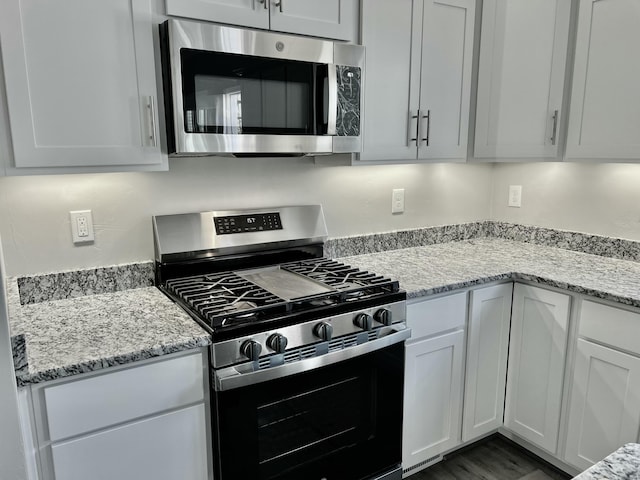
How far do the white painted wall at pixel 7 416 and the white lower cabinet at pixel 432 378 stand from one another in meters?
1.31

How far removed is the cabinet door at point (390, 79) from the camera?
1950 millimetres

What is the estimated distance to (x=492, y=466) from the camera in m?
2.19

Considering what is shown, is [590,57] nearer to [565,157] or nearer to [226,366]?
[565,157]

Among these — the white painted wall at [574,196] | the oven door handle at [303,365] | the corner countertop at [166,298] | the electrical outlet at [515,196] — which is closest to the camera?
the corner countertop at [166,298]

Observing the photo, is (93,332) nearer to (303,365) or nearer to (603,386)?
(303,365)

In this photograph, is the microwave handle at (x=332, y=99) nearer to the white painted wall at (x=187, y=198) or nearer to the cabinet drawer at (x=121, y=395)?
the white painted wall at (x=187, y=198)

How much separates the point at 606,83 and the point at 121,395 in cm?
213

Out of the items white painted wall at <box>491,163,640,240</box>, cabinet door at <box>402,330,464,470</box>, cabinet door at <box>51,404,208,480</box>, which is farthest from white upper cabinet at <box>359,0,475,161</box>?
cabinet door at <box>51,404,208,480</box>

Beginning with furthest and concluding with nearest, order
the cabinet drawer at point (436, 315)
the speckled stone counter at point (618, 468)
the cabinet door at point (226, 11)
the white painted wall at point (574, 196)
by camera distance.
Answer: the white painted wall at point (574, 196) < the cabinet drawer at point (436, 315) < the cabinet door at point (226, 11) < the speckled stone counter at point (618, 468)

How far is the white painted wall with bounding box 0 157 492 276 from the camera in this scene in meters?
1.66

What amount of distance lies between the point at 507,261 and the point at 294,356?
1.26 metres

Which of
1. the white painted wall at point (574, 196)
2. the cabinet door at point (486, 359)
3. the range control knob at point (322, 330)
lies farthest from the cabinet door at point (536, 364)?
the range control knob at point (322, 330)

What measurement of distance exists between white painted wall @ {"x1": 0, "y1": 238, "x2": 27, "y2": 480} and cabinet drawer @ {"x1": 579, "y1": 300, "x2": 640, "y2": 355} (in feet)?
6.19

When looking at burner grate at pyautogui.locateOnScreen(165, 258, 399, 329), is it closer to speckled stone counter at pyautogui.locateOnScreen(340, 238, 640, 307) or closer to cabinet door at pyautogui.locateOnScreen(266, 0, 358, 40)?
speckled stone counter at pyautogui.locateOnScreen(340, 238, 640, 307)
